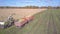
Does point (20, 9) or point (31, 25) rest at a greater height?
point (20, 9)

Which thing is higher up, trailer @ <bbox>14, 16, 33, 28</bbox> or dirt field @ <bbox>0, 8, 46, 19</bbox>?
dirt field @ <bbox>0, 8, 46, 19</bbox>

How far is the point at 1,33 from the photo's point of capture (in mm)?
1537

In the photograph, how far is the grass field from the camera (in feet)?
4.87

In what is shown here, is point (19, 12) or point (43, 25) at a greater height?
point (19, 12)

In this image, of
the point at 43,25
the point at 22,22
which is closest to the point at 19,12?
the point at 22,22

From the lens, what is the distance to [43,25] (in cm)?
150

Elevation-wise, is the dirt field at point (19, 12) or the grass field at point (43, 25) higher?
the dirt field at point (19, 12)

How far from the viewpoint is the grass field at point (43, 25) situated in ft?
4.87

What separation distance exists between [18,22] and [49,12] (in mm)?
358

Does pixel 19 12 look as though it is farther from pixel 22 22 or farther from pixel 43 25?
pixel 43 25

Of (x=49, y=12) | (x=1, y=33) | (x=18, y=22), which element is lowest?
(x=1, y=33)

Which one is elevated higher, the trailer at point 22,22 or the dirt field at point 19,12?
the dirt field at point 19,12

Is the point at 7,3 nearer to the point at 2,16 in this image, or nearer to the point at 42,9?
the point at 2,16

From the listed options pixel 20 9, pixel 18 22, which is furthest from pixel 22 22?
pixel 20 9
